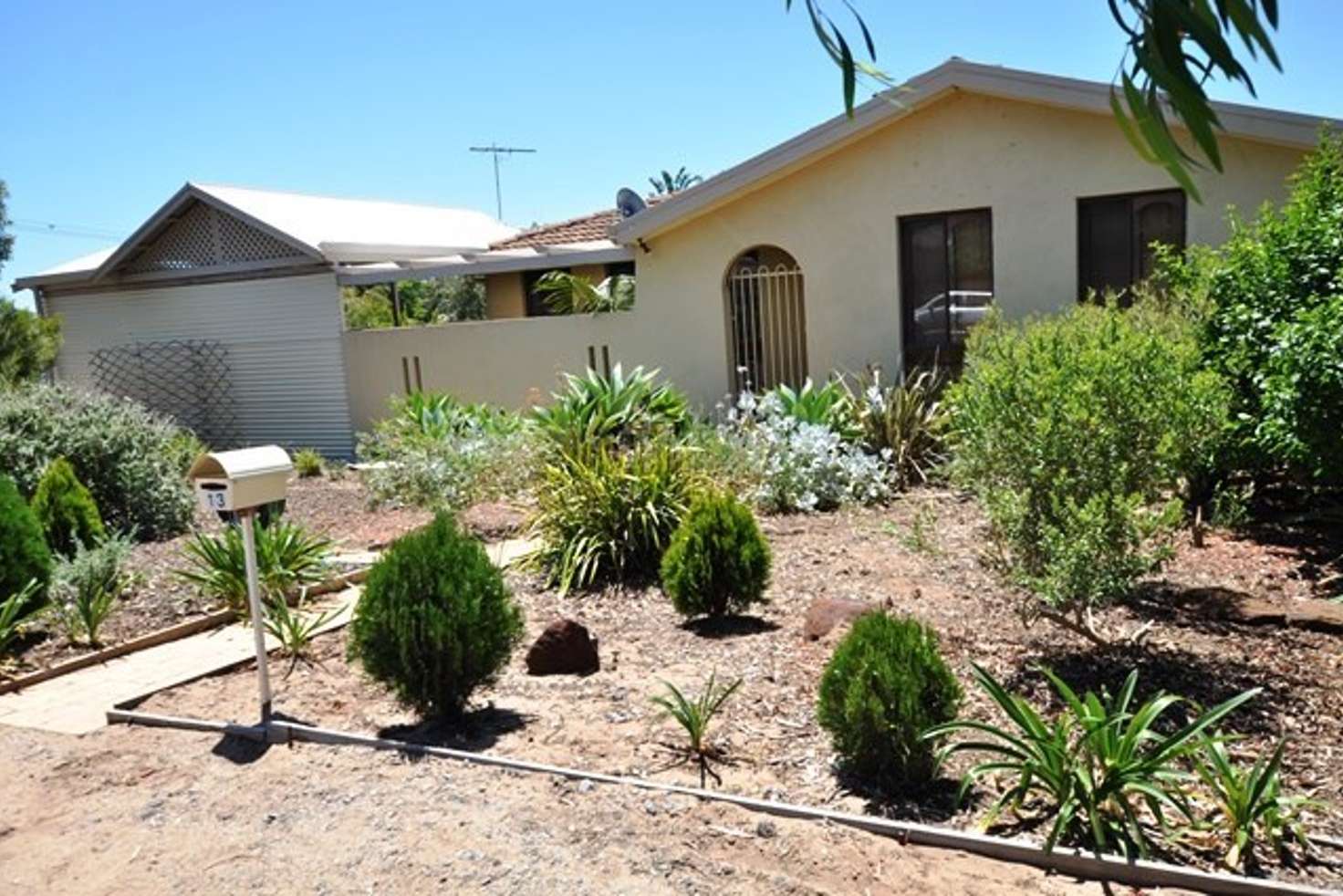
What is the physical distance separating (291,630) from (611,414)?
4631 mm

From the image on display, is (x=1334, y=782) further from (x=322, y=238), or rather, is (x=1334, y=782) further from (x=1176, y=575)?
(x=322, y=238)

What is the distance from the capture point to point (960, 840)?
393 cm

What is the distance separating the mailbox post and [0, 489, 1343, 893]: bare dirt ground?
1.67 ft

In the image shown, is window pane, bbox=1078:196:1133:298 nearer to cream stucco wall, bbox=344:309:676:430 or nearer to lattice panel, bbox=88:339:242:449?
cream stucco wall, bbox=344:309:676:430

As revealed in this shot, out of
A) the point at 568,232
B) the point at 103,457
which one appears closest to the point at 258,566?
the point at 103,457

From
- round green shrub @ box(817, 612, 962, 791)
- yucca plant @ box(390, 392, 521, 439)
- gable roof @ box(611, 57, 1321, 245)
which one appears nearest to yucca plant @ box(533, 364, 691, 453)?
yucca plant @ box(390, 392, 521, 439)

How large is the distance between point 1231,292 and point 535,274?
14.6 m

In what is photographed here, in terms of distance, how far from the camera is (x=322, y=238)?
18.0 m

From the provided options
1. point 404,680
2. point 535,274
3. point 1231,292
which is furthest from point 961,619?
point 535,274

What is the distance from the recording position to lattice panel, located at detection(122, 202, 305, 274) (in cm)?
1870

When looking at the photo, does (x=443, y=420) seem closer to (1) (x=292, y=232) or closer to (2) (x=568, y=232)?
(1) (x=292, y=232)

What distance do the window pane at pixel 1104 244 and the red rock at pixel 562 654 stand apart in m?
8.58

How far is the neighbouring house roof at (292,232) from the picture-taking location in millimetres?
18047

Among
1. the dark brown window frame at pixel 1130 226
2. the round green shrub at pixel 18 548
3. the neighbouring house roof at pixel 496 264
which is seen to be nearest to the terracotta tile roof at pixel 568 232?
the neighbouring house roof at pixel 496 264
